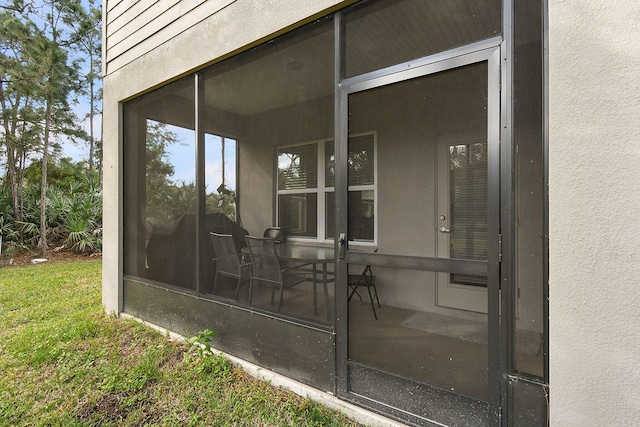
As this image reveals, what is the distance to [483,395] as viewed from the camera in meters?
1.63

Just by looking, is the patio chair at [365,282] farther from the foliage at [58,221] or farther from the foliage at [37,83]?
the foliage at [37,83]

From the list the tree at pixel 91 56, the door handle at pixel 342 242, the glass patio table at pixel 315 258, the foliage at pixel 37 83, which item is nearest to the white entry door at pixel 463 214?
the door handle at pixel 342 242

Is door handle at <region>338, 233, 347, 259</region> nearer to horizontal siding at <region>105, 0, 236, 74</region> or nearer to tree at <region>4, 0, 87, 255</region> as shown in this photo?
horizontal siding at <region>105, 0, 236, 74</region>

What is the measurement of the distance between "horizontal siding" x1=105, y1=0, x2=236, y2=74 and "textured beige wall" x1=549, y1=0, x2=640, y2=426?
8.15ft

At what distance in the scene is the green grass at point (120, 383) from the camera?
2045 millimetres

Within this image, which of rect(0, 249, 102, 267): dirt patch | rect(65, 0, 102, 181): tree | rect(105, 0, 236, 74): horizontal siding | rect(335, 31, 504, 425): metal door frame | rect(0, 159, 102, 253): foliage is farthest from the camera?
rect(65, 0, 102, 181): tree

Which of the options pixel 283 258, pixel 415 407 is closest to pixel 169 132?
pixel 283 258

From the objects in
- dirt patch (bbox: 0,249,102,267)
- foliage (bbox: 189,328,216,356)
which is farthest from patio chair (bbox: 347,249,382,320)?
dirt patch (bbox: 0,249,102,267)

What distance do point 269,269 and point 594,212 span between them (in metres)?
2.03

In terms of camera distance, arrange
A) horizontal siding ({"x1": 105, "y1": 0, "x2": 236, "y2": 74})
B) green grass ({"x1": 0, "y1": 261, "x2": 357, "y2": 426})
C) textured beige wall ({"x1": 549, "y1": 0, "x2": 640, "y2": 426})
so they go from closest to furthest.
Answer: textured beige wall ({"x1": 549, "y1": 0, "x2": 640, "y2": 426}), green grass ({"x1": 0, "y1": 261, "x2": 357, "y2": 426}), horizontal siding ({"x1": 105, "y1": 0, "x2": 236, "y2": 74})

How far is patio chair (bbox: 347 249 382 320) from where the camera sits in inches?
81.8

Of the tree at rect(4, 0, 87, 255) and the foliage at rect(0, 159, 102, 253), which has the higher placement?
the tree at rect(4, 0, 87, 255)

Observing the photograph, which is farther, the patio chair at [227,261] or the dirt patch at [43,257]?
the dirt patch at [43,257]

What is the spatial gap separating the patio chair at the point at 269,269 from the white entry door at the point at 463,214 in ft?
3.26
